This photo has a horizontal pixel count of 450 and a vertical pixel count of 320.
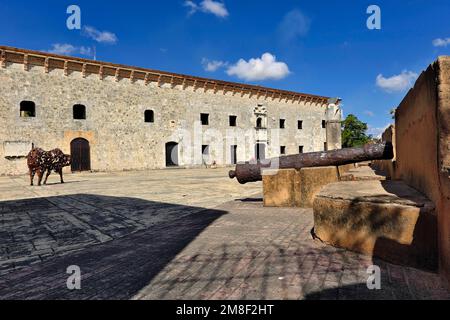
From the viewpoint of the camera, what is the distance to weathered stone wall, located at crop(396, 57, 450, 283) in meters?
2.08

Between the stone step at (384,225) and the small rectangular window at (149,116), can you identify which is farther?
the small rectangular window at (149,116)

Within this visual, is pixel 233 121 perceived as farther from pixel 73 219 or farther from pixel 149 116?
pixel 73 219

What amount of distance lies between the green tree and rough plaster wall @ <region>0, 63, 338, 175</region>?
20548 millimetres

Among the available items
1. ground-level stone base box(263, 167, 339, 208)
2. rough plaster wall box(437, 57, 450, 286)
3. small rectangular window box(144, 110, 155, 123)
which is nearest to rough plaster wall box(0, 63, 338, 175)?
small rectangular window box(144, 110, 155, 123)

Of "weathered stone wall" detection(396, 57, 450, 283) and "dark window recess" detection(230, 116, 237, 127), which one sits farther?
"dark window recess" detection(230, 116, 237, 127)

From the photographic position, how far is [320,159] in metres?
5.49

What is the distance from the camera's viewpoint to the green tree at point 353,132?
4253cm

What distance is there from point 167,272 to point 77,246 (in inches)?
59.9

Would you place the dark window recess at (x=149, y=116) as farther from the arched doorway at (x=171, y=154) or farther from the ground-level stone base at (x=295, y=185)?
the ground-level stone base at (x=295, y=185)

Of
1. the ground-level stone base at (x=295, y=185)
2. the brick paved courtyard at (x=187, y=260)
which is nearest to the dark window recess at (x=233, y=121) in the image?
the ground-level stone base at (x=295, y=185)

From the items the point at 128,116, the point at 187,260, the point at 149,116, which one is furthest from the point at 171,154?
the point at 187,260

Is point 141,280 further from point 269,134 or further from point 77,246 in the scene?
point 269,134

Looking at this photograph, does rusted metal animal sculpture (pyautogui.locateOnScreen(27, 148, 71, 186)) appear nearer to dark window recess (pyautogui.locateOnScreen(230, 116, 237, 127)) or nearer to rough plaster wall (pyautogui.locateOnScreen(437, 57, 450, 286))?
rough plaster wall (pyautogui.locateOnScreen(437, 57, 450, 286))
